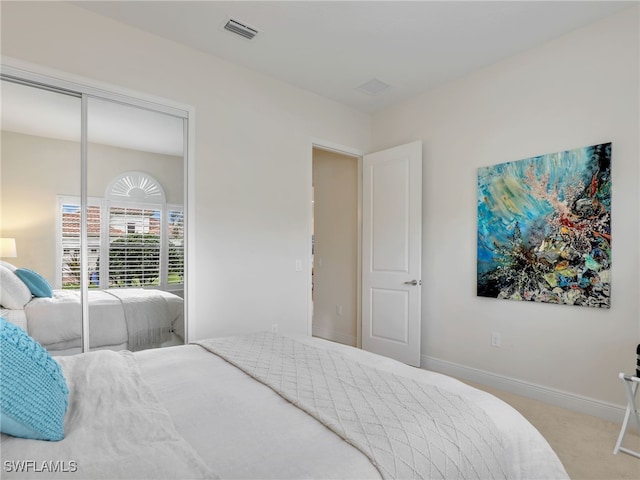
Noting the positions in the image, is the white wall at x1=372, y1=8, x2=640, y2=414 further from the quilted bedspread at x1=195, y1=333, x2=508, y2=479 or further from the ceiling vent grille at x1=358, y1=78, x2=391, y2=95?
the quilted bedspread at x1=195, y1=333, x2=508, y2=479

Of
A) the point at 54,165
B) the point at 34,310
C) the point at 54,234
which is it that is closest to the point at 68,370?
the point at 34,310

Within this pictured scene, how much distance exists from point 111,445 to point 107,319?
1901mm

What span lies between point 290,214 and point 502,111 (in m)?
2.09

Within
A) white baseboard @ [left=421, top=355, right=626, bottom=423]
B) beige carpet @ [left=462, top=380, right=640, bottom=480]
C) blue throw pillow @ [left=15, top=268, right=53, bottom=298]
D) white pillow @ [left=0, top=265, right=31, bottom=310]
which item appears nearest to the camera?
beige carpet @ [left=462, top=380, right=640, bottom=480]

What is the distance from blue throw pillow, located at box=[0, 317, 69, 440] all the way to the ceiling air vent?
243 cm

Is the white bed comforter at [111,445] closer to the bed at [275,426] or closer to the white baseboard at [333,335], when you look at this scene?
the bed at [275,426]

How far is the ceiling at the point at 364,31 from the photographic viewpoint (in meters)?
2.46

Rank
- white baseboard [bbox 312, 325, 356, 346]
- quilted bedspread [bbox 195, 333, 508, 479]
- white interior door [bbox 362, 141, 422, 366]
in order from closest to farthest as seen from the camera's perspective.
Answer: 1. quilted bedspread [bbox 195, 333, 508, 479]
2. white interior door [bbox 362, 141, 422, 366]
3. white baseboard [bbox 312, 325, 356, 346]

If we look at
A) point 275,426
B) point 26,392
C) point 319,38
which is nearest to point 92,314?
point 26,392

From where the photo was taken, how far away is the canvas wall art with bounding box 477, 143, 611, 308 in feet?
8.45

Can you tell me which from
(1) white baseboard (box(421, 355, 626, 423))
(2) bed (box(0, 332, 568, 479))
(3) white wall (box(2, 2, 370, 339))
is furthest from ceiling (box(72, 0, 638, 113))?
(1) white baseboard (box(421, 355, 626, 423))

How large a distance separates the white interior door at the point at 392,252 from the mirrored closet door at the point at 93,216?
202 centimetres

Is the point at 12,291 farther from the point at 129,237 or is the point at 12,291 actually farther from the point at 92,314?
the point at 129,237

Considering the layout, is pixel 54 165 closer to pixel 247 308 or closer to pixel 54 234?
pixel 54 234
